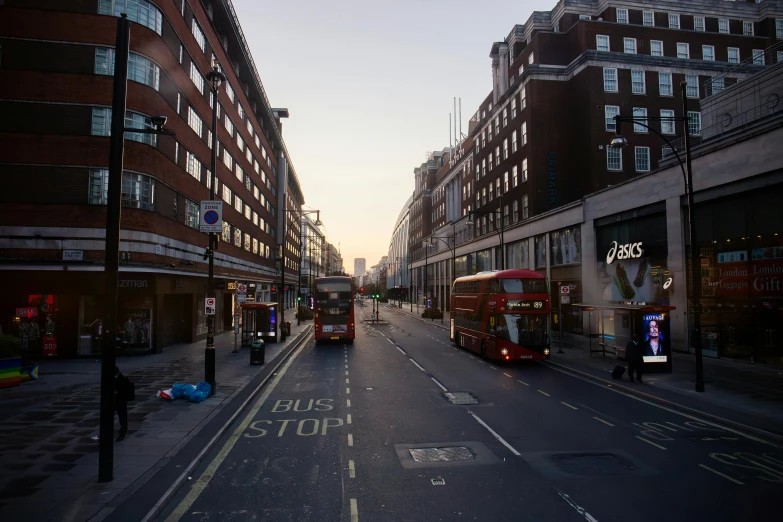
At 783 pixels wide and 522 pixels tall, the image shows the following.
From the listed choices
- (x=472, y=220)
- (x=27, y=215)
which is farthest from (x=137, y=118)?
(x=472, y=220)

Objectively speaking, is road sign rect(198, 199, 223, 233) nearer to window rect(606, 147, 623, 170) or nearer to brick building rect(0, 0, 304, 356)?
brick building rect(0, 0, 304, 356)

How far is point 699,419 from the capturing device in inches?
492

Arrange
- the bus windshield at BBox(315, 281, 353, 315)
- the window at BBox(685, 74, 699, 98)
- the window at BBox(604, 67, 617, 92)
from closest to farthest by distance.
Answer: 1. the bus windshield at BBox(315, 281, 353, 315)
2. the window at BBox(604, 67, 617, 92)
3. the window at BBox(685, 74, 699, 98)

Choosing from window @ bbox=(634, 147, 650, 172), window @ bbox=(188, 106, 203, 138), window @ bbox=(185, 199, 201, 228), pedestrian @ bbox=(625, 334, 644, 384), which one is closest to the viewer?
pedestrian @ bbox=(625, 334, 644, 384)

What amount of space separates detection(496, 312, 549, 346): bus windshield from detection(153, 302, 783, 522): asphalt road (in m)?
5.89

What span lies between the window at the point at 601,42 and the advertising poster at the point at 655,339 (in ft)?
105

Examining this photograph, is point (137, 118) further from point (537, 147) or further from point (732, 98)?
point (537, 147)

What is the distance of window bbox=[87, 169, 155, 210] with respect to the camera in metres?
22.3

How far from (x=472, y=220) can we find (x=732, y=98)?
38328 mm

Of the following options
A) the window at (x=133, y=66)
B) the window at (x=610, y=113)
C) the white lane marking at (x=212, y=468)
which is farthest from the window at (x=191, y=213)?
the window at (x=610, y=113)

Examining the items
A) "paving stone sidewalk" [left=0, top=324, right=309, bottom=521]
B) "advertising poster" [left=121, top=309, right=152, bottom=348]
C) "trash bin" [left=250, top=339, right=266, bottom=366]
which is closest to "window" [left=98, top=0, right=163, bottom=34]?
"advertising poster" [left=121, top=309, right=152, bottom=348]

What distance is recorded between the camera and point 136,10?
910 inches

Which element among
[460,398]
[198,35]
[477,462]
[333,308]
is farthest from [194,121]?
[477,462]

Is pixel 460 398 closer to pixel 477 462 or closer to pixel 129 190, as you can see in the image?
pixel 477 462
